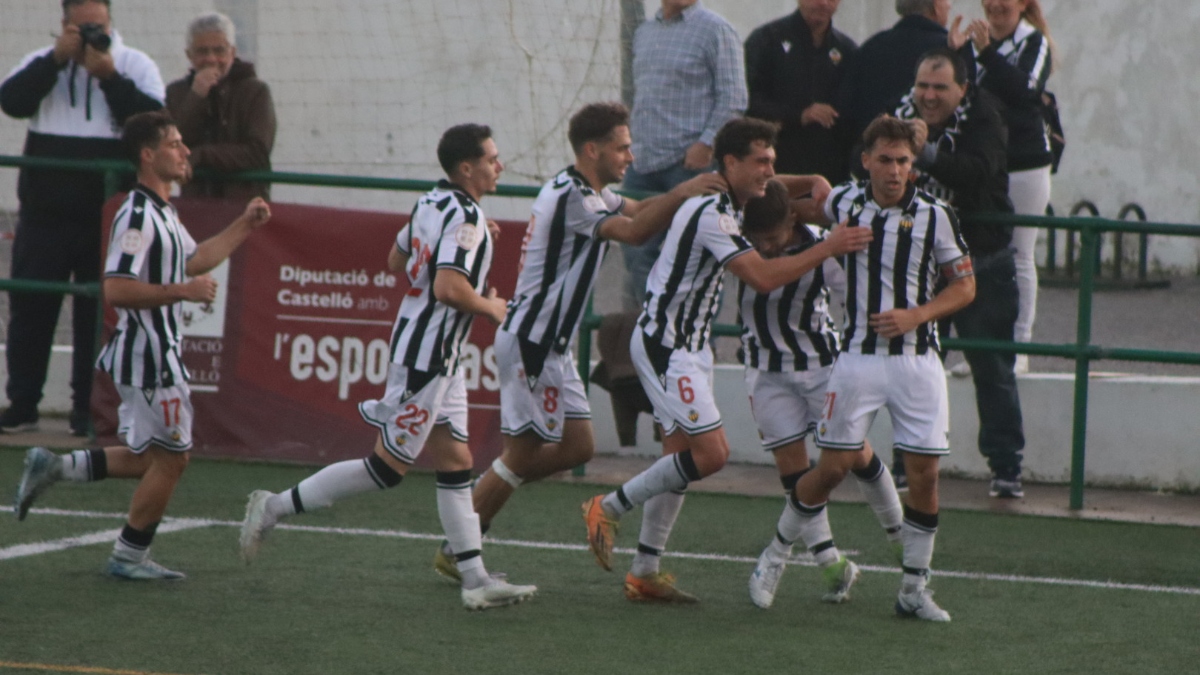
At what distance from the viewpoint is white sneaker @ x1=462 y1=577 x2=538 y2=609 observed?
613 cm

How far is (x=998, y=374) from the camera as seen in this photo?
28.3ft

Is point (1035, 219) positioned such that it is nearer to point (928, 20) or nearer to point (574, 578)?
point (928, 20)

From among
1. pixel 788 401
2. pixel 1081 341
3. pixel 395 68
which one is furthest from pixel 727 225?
pixel 395 68

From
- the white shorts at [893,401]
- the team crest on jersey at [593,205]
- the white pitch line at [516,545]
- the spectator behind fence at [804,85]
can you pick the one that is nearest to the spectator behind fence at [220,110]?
the white pitch line at [516,545]

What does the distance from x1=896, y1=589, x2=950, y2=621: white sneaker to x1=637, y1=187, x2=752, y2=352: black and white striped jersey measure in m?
1.17

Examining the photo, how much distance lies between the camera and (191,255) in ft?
22.5

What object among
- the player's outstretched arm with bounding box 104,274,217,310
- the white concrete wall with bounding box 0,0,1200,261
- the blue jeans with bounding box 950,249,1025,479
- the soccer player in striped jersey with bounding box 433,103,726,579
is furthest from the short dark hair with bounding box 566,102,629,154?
the white concrete wall with bounding box 0,0,1200,261

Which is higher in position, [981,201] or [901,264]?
[981,201]

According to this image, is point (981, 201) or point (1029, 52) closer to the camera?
point (981, 201)

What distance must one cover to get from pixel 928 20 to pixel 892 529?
10.7 ft

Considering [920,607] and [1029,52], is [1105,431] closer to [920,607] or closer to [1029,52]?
[1029,52]

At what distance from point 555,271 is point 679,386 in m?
0.70

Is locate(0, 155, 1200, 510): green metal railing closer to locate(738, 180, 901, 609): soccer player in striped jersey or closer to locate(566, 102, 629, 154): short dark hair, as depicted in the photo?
locate(738, 180, 901, 609): soccer player in striped jersey

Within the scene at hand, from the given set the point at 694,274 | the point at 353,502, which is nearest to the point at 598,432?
the point at 353,502
